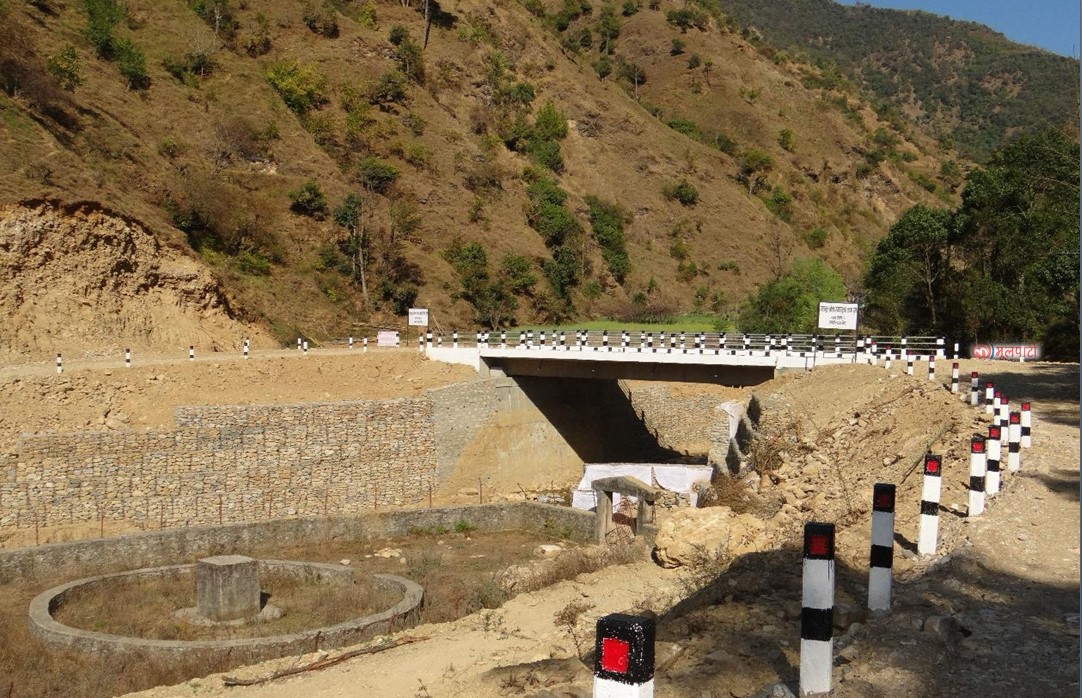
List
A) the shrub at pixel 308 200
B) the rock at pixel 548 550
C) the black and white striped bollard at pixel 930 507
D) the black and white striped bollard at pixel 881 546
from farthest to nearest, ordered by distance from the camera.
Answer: the shrub at pixel 308 200 → the rock at pixel 548 550 → the black and white striped bollard at pixel 930 507 → the black and white striped bollard at pixel 881 546

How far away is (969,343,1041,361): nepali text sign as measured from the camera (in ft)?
98.1

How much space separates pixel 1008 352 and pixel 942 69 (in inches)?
6689

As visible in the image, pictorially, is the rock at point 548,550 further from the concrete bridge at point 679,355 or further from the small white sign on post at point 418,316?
the small white sign on post at point 418,316

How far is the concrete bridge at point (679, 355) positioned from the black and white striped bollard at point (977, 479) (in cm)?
1387

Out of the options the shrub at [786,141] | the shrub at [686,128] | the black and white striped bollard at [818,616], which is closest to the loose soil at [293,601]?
the black and white striped bollard at [818,616]

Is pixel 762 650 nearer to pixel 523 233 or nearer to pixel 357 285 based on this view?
pixel 357 285

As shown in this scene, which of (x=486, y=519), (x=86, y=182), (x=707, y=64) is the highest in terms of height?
(x=707, y=64)

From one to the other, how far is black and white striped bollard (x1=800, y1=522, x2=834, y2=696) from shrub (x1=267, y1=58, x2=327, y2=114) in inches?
2176

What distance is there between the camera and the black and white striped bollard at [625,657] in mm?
3863

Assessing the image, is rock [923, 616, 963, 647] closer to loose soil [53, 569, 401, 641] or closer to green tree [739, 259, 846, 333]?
loose soil [53, 569, 401, 641]

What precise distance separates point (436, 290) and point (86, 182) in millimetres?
19139

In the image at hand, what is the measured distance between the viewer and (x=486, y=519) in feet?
82.0

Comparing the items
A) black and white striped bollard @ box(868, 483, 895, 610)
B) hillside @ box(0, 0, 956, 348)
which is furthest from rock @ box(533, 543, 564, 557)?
hillside @ box(0, 0, 956, 348)

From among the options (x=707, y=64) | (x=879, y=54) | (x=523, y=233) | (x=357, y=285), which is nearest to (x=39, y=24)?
(x=357, y=285)
